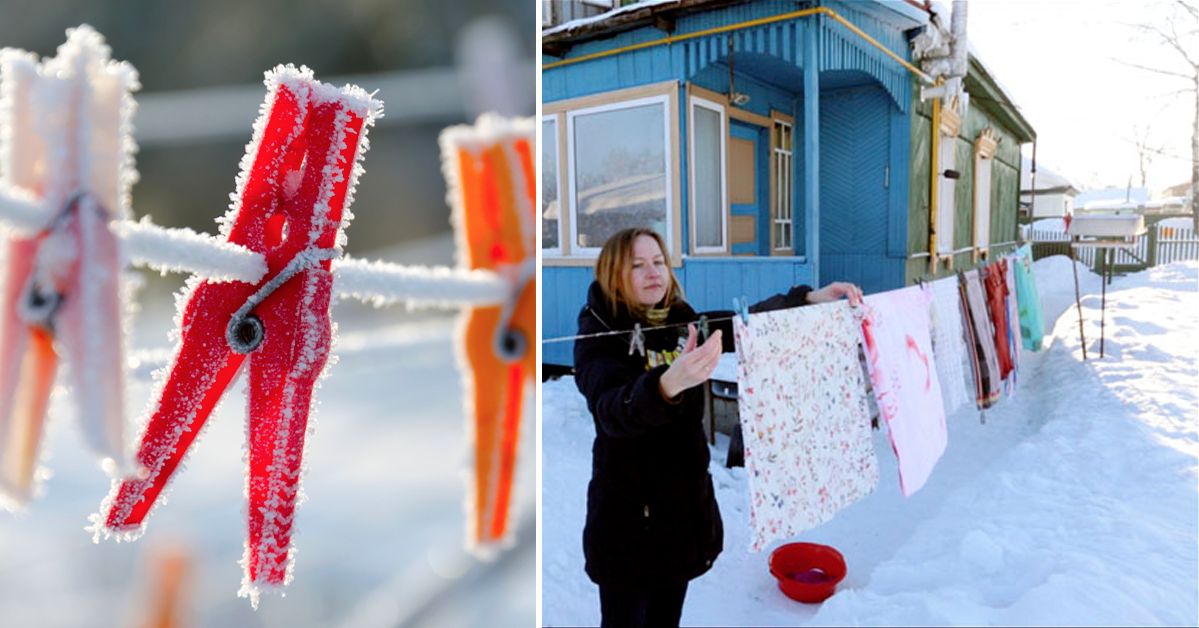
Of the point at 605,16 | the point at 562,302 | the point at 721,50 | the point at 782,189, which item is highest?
the point at 605,16

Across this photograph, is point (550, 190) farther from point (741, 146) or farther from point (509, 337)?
point (509, 337)

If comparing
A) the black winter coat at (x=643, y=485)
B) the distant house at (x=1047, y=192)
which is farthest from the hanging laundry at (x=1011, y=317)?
the distant house at (x=1047, y=192)

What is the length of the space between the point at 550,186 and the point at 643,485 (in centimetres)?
250

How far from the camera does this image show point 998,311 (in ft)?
10.9

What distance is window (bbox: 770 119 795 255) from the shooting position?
4.47 metres

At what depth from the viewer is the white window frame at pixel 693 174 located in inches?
138

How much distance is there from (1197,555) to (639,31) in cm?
292

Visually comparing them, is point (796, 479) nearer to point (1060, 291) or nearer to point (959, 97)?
point (959, 97)

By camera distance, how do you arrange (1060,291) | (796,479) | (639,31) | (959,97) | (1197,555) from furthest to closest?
(1060,291) < (959,97) < (639,31) < (1197,555) < (796,479)

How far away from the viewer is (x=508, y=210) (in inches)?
18.3

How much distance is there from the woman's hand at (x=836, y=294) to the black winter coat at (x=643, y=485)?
60 centimetres

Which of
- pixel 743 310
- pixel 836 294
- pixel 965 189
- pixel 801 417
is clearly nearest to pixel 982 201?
pixel 965 189

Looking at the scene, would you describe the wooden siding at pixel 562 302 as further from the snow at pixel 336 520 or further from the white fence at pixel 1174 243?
the white fence at pixel 1174 243

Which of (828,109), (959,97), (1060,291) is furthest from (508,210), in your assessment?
(1060,291)
